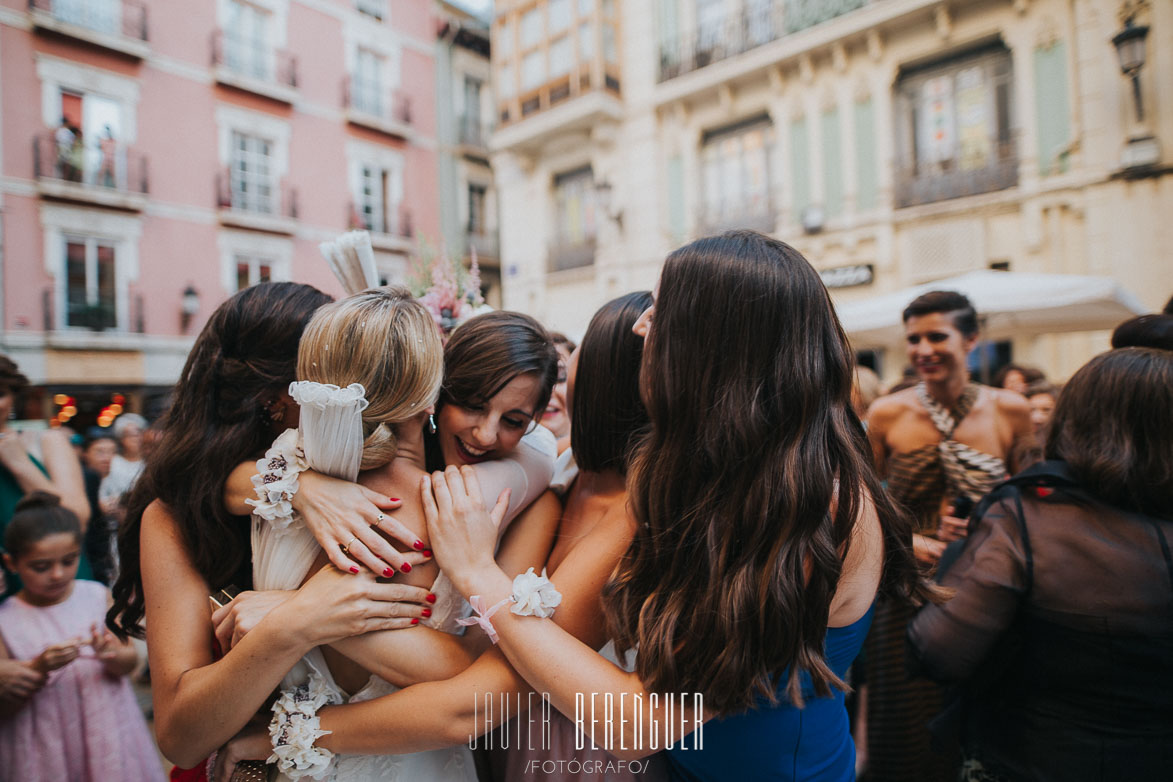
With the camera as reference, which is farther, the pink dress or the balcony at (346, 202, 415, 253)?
the balcony at (346, 202, 415, 253)

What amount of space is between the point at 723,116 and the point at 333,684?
32.4ft

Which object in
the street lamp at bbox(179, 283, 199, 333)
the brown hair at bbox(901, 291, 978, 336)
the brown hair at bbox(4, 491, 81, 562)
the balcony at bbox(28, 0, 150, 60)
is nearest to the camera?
the brown hair at bbox(4, 491, 81, 562)

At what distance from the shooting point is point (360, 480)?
1346 millimetres

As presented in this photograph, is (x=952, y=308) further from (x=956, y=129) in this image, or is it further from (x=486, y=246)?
(x=486, y=246)

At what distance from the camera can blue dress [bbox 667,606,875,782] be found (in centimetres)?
118

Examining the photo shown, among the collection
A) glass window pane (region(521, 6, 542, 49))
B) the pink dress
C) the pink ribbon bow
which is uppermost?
glass window pane (region(521, 6, 542, 49))

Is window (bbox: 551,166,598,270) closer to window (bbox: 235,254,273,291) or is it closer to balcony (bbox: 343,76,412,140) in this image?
balcony (bbox: 343,76,412,140)

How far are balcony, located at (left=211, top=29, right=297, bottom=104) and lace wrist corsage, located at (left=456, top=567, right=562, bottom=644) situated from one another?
3250 millimetres

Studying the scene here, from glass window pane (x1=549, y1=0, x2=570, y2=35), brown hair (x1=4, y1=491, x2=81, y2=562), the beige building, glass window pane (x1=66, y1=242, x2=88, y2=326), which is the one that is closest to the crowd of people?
brown hair (x1=4, y1=491, x2=81, y2=562)

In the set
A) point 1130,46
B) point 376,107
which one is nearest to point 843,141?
point 1130,46

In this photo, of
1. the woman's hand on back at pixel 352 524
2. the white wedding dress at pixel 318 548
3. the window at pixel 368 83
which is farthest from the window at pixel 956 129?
the woman's hand on back at pixel 352 524

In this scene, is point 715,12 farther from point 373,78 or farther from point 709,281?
point 709,281

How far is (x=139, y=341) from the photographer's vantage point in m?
3.65

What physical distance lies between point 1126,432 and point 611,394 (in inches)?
48.8
